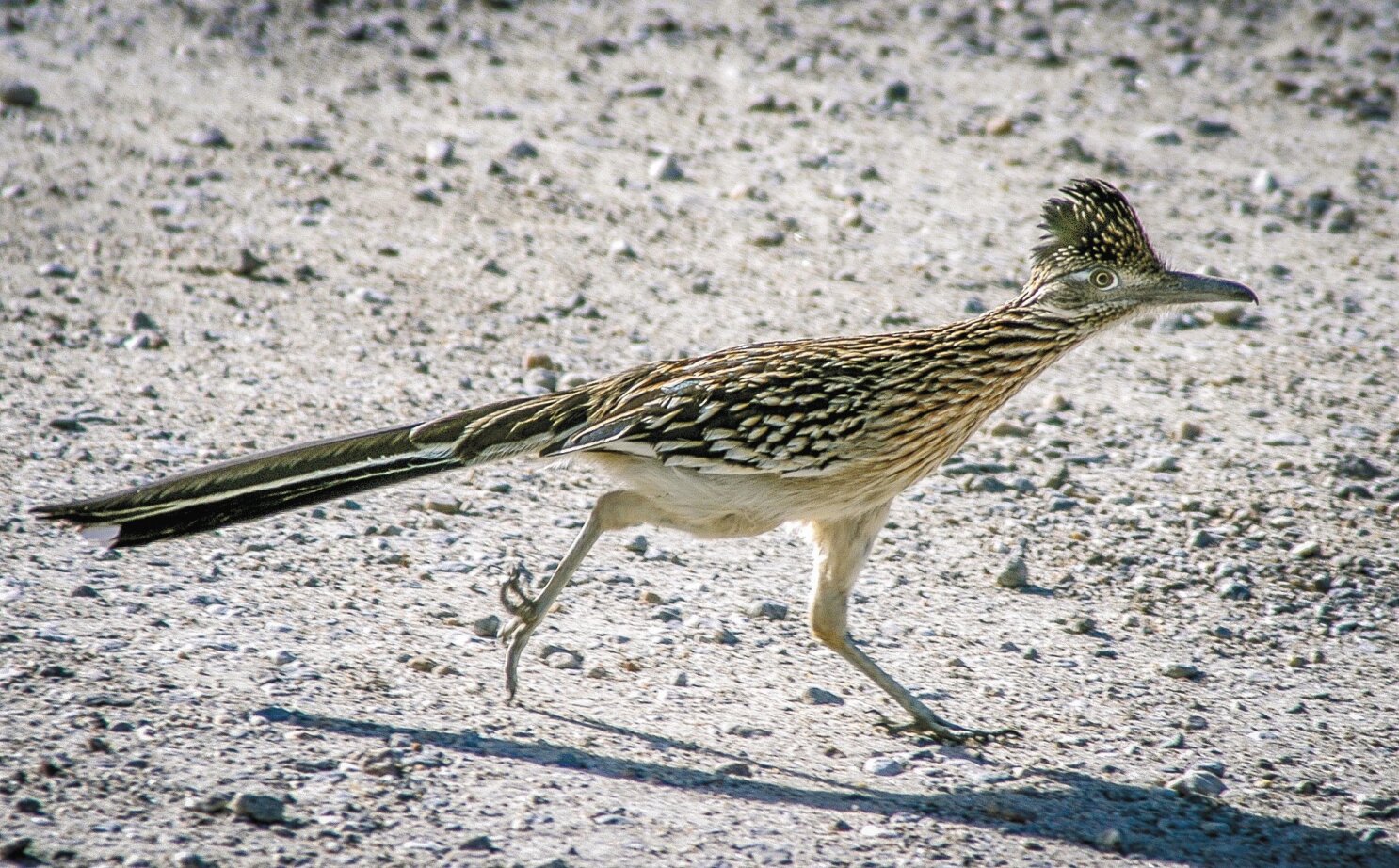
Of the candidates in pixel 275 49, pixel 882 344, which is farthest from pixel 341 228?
pixel 882 344

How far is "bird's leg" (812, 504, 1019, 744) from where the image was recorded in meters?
5.34

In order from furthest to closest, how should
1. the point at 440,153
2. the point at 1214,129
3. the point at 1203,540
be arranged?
the point at 1214,129
the point at 440,153
the point at 1203,540

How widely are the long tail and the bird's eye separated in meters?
2.12

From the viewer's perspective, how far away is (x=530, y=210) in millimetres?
9891

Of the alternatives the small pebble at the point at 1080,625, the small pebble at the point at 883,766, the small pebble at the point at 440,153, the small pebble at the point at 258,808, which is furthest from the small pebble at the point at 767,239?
the small pebble at the point at 258,808

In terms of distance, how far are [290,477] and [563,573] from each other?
982mm

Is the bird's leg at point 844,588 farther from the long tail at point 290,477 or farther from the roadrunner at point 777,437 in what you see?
the long tail at point 290,477

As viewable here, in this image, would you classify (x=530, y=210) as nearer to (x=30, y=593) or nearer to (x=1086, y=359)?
(x=1086, y=359)

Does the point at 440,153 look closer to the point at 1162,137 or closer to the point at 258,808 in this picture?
the point at 1162,137

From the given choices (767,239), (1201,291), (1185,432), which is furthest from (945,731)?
(767,239)

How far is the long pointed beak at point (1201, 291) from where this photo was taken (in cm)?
561

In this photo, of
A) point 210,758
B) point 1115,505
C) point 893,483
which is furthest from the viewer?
point 1115,505

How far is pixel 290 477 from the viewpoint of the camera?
496 cm

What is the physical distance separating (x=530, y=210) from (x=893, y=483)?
5.17m
